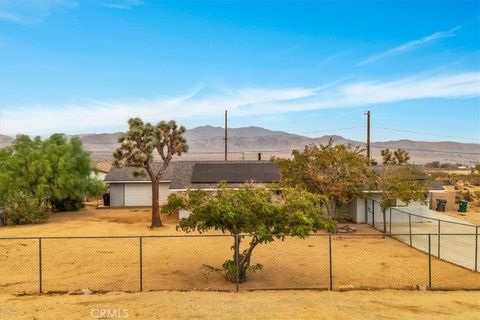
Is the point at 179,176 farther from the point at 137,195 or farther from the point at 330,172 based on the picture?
the point at 330,172

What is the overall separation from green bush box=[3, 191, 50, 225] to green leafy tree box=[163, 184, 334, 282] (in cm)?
1896

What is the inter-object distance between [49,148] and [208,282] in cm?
2406

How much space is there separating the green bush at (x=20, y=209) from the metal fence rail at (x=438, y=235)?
2289 centimetres

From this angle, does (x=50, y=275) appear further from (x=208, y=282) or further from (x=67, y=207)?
(x=67, y=207)

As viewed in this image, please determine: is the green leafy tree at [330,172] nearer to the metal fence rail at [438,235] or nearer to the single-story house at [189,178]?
the metal fence rail at [438,235]

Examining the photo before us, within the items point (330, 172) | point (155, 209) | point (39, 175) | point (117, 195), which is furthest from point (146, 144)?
point (117, 195)

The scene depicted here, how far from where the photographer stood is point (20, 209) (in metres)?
29.8

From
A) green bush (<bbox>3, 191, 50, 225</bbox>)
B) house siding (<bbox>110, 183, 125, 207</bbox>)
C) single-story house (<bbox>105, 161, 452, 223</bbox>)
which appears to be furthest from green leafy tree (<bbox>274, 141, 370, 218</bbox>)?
house siding (<bbox>110, 183, 125, 207</bbox>)

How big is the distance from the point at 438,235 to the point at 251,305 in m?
9.29

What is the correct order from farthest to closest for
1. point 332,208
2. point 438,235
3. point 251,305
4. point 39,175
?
1. point 39,175
2. point 332,208
3. point 438,235
4. point 251,305

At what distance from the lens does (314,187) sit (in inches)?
1060

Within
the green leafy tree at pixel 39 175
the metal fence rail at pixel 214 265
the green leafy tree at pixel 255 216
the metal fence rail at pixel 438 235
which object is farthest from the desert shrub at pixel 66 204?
the green leafy tree at pixel 255 216

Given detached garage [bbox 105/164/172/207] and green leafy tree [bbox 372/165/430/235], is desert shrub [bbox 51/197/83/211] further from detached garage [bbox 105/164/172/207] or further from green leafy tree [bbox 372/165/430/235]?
green leafy tree [bbox 372/165/430/235]

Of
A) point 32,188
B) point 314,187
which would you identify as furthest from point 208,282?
point 32,188
